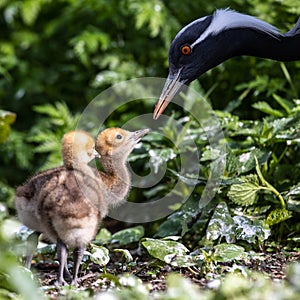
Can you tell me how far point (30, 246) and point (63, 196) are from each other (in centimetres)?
73

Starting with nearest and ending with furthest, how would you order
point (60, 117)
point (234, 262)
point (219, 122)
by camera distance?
point (234, 262), point (219, 122), point (60, 117)

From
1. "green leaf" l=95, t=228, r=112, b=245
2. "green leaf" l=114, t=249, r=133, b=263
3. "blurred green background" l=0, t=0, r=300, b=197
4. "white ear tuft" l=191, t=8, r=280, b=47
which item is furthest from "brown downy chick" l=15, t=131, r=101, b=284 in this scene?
"blurred green background" l=0, t=0, r=300, b=197

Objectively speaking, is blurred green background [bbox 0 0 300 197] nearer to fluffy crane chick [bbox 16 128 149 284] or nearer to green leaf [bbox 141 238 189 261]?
fluffy crane chick [bbox 16 128 149 284]

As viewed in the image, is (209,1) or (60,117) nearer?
(60,117)

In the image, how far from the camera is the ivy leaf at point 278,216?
15.0 ft

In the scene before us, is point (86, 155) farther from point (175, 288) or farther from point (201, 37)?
point (175, 288)

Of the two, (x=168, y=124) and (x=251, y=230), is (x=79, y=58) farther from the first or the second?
(x=251, y=230)

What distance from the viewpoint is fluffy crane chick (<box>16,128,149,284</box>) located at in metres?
4.00

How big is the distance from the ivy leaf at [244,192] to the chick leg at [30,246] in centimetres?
124

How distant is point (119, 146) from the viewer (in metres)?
4.59

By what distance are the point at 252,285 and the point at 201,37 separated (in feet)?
6.57

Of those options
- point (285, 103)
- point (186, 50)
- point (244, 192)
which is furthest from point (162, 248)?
point (285, 103)

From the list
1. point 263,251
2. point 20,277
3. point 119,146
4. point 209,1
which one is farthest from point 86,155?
point 209,1

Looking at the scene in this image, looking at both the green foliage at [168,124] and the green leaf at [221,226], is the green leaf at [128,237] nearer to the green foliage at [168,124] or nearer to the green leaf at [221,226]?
the green foliage at [168,124]
